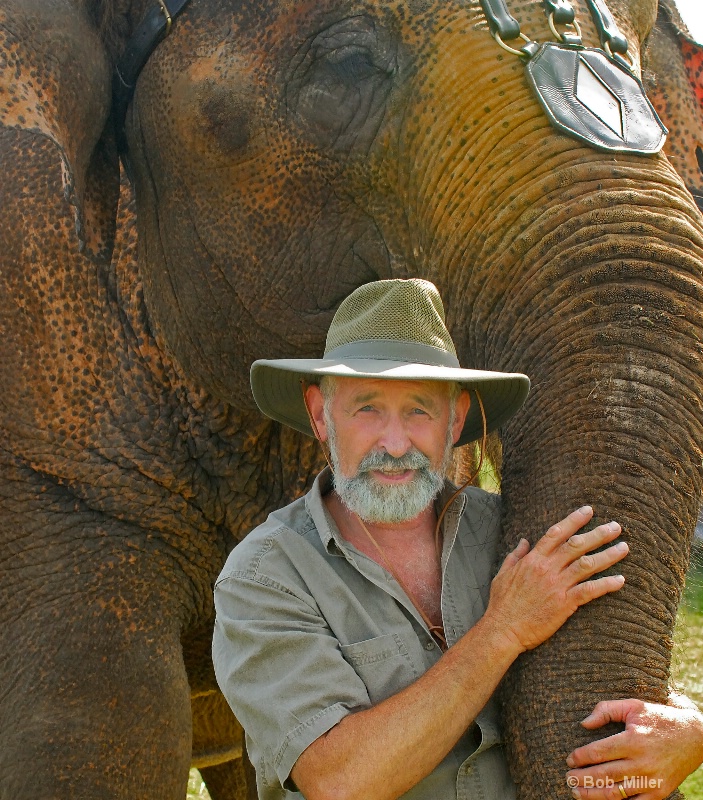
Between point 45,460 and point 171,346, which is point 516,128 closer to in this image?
point 171,346

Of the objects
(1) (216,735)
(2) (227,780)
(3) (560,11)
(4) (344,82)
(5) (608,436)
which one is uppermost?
(3) (560,11)

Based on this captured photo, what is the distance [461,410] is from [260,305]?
0.91 metres

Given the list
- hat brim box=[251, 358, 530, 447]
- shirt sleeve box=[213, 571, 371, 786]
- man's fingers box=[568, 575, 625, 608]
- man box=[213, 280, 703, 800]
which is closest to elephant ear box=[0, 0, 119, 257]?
hat brim box=[251, 358, 530, 447]

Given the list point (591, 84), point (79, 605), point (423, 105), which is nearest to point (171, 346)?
point (79, 605)

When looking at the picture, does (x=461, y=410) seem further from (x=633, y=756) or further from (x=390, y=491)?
(x=633, y=756)

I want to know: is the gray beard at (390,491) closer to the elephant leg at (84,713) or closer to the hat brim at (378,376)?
the hat brim at (378,376)

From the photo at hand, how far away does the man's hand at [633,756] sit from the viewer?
2242 mm

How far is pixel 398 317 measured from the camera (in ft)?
8.71

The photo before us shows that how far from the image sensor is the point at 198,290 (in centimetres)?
366

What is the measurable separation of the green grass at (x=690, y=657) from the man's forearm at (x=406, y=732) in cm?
38

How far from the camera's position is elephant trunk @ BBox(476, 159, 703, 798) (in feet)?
7.67

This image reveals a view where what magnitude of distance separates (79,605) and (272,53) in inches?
59.6

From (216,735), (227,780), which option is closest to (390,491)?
(216,735)

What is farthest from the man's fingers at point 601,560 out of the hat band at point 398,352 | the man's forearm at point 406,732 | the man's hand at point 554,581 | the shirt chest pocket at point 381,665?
the hat band at point 398,352
